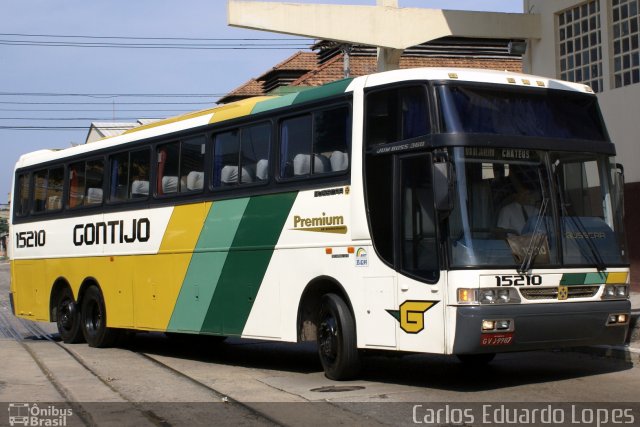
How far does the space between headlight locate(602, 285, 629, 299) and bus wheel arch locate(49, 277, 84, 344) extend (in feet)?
32.9

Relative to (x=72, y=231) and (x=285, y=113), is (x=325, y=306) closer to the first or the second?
(x=285, y=113)

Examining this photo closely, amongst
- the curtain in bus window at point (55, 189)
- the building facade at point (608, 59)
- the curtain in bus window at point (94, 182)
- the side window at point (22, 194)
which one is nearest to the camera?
the curtain in bus window at point (94, 182)

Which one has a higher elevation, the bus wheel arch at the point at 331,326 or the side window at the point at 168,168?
the side window at the point at 168,168

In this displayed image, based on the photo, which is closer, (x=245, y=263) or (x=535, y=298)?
(x=535, y=298)

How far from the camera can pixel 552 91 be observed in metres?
10.8

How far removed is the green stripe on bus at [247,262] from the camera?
12.3 meters

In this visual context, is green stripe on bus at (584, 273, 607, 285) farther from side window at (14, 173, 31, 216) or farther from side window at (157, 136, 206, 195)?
side window at (14, 173, 31, 216)

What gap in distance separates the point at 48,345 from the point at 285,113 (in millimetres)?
7668

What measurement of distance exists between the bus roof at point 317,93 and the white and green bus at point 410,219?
1.1 inches

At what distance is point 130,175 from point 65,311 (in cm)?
354

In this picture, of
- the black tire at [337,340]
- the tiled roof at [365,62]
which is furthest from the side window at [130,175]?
the tiled roof at [365,62]

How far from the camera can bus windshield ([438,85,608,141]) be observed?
10.1 m

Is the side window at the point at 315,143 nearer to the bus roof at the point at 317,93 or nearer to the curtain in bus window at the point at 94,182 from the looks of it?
the bus roof at the point at 317,93

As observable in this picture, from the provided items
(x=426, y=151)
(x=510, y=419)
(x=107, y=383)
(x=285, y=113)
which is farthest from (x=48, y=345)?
(x=510, y=419)
